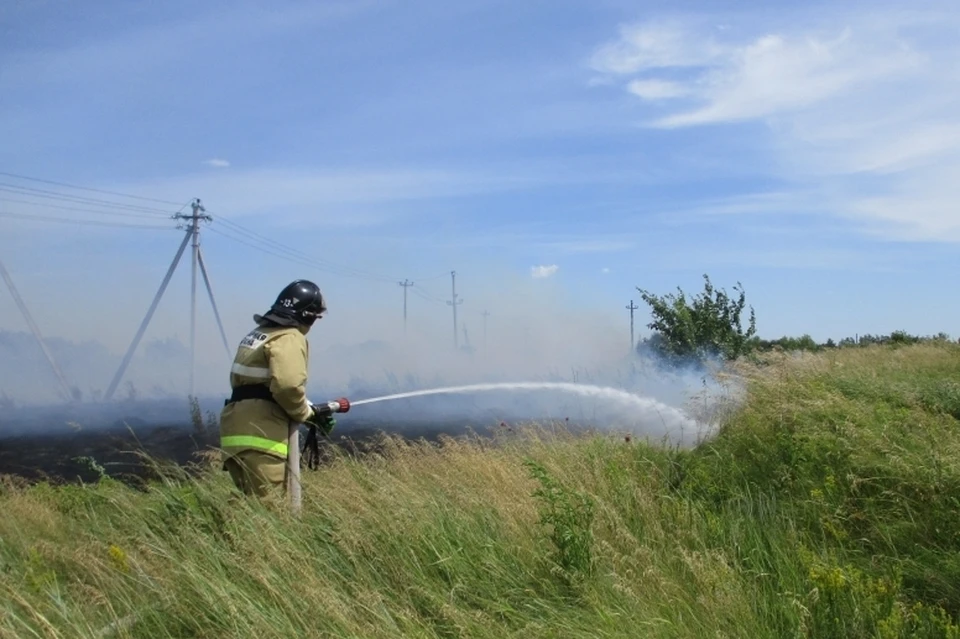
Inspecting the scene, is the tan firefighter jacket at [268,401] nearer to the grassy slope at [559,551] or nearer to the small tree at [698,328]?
the grassy slope at [559,551]

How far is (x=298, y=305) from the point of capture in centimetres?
574

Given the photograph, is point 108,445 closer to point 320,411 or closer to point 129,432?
point 129,432

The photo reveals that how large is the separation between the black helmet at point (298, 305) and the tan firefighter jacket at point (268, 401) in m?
0.11

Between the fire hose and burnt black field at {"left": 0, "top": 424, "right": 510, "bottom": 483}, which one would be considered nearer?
the fire hose

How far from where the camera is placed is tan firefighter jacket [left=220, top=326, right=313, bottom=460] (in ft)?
17.6

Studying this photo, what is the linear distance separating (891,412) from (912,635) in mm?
3621

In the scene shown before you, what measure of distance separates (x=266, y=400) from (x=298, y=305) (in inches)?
27.6

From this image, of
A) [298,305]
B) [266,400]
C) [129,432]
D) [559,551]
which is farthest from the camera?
[129,432]

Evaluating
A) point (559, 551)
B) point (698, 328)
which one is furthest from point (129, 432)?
point (559, 551)

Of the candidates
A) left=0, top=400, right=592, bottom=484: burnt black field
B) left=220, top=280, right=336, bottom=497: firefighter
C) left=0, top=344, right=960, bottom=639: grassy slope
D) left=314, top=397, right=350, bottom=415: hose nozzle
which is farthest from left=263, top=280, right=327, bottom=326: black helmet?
left=0, top=400, right=592, bottom=484: burnt black field

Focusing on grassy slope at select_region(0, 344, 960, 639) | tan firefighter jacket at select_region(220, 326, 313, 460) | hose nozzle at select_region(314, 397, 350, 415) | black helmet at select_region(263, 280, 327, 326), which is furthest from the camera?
hose nozzle at select_region(314, 397, 350, 415)

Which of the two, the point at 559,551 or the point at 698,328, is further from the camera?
the point at 698,328

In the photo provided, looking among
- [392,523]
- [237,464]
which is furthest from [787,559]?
[237,464]

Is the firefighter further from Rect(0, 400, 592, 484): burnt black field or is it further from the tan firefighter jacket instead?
Rect(0, 400, 592, 484): burnt black field
